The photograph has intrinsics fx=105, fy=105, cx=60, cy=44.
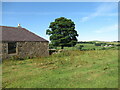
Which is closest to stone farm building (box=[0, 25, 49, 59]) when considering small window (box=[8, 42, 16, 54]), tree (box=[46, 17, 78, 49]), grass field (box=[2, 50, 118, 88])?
small window (box=[8, 42, 16, 54])

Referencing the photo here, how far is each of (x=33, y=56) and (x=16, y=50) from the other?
306 centimetres

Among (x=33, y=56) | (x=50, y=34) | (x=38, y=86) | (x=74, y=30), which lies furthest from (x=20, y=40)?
(x=74, y=30)

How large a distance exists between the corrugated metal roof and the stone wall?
853 millimetres

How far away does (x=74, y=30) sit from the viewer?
31.3m

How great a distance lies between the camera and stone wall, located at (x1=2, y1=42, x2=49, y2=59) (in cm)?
1566

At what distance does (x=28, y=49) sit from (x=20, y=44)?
62.4 inches

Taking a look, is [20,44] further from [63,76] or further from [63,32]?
[63,32]

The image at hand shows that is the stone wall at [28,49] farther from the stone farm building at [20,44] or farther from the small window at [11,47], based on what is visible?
the small window at [11,47]

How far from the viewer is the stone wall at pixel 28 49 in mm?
15656

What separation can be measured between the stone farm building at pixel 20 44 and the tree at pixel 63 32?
10.1m

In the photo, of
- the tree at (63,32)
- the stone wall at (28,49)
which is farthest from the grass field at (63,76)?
the tree at (63,32)

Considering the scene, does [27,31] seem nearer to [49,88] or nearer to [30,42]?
[30,42]

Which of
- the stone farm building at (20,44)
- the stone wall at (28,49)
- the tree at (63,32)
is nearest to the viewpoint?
the stone wall at (28,49)

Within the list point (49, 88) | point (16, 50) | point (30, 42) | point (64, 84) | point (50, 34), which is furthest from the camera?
point (50, 34)
